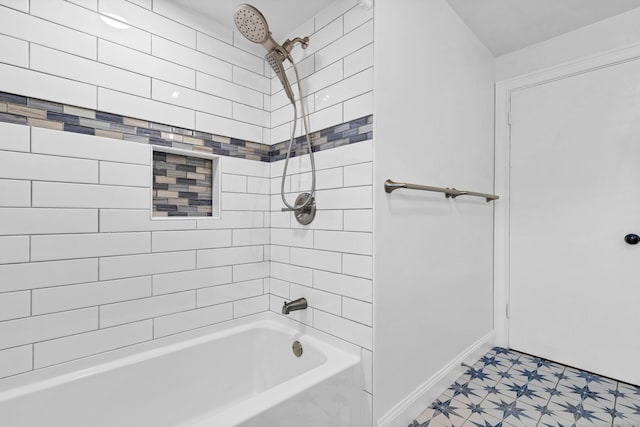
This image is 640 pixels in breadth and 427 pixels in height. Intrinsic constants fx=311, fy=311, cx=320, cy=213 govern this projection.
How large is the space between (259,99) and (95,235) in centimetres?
118

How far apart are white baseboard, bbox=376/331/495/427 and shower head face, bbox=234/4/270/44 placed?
6.16 ft

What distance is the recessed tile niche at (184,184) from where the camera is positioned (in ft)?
5.24

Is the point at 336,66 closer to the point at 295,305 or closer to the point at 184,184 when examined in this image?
the point at 184,184

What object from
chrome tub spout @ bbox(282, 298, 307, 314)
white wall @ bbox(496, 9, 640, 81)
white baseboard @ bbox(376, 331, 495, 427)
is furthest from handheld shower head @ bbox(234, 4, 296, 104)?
white wall @ bbox(496, 9, 640, 81)

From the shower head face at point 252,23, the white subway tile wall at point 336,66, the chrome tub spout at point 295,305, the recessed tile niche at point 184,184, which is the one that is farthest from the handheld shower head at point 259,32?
the chrome tub spout at point 295,305

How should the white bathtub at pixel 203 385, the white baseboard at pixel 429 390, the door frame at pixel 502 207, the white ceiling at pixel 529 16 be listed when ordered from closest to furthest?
the white bathtub at pixel 203 385 → the white baseboard at pixel 429 390 → the white ceiling at pixel 529 16 → the door frame at pixel 502 207

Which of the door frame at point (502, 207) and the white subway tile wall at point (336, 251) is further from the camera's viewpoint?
the door frame at point (502, 207)

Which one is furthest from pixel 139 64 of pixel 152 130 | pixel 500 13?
pixel 500 13

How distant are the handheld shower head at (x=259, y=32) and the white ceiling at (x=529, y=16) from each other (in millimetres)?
1090

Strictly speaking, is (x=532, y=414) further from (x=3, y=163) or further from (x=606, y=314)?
(x=3, y=163)

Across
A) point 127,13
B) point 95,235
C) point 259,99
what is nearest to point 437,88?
point 259,99

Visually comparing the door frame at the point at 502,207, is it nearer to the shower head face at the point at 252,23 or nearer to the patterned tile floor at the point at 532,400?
the patterned tile floor at the point at 532,400

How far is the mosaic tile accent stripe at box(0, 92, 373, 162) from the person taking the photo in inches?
48.1

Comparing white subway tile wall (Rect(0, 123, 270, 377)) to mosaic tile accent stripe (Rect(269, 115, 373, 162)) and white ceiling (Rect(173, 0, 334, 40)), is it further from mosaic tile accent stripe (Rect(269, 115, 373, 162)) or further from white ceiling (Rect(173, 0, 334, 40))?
white ceiling (Rect(173, 0, 334, 40))
